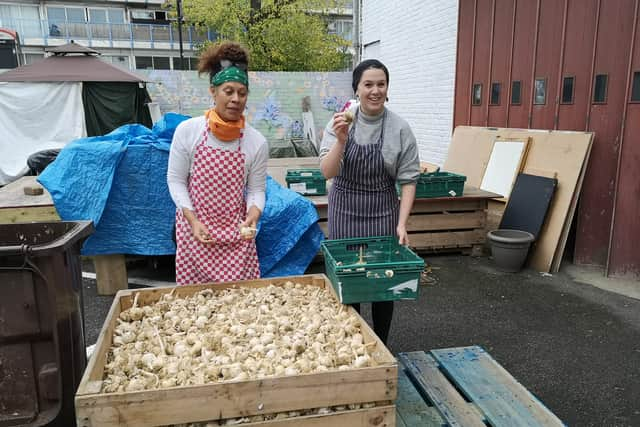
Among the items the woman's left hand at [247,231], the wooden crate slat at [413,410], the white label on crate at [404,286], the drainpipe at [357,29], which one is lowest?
the wooden crate slat at [413,410]

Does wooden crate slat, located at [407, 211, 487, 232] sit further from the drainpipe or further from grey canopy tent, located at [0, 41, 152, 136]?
the drainpipe

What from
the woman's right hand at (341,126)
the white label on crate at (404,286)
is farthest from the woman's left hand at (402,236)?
the woman's right hand at (341,126)

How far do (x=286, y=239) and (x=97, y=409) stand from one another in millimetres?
3509

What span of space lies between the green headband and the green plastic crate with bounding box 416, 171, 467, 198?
361cm

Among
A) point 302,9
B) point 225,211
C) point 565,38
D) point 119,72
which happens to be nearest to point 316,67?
point 302,9

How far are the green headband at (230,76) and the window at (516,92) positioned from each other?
5.28 m

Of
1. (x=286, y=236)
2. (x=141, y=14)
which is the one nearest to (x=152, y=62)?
(x=141, y=14)

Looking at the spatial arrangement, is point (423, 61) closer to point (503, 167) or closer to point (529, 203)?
point (503, 167)

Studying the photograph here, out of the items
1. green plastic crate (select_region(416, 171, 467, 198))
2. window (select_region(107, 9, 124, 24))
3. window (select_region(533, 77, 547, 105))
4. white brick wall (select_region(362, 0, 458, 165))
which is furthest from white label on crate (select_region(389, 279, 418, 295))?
window (select_region(107, 9, 124, 24))

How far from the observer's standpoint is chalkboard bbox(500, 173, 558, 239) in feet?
18.9

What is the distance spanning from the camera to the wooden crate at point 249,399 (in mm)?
1679

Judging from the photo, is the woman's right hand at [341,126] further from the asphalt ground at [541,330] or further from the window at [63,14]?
the window at [63,14]

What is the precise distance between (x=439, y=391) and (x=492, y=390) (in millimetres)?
251

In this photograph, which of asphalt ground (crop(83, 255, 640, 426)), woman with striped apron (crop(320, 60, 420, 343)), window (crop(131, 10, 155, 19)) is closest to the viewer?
woman with striped apron (crop(320, 60, 420, 343))
